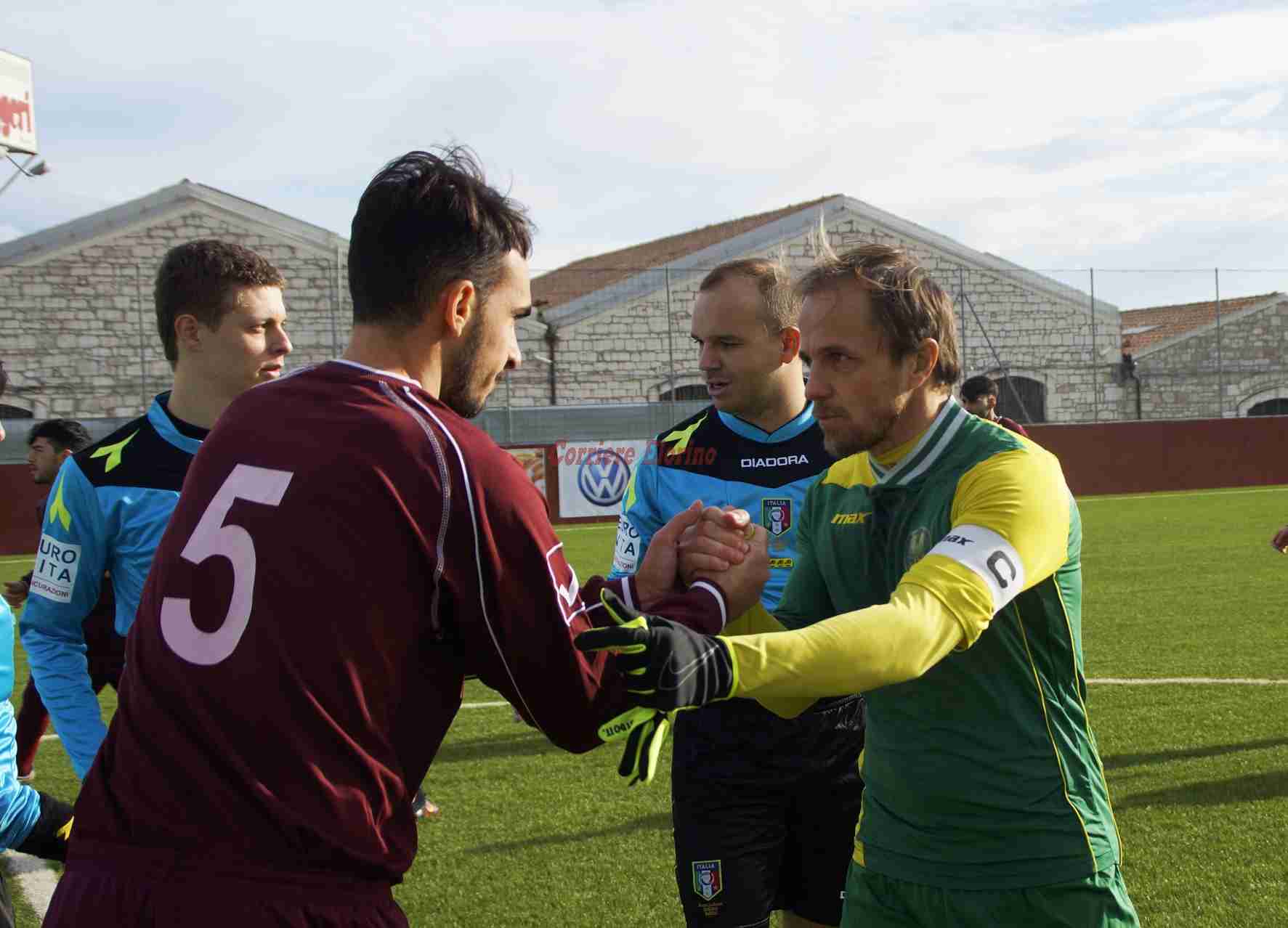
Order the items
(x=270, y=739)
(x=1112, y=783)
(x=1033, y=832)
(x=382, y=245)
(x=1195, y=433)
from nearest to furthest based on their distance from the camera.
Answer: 1. (x=270, y=739)
2. (x=382, y=245)
3. (x=1033, y=832)
4. (x=1112, y=783)
5. (x=1195, y=433)

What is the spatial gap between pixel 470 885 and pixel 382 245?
14.0 feet

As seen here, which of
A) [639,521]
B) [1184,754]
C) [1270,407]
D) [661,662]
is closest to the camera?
[661,662]

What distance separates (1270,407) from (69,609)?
37.7 m

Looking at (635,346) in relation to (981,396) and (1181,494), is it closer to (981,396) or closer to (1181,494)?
(1181,494)

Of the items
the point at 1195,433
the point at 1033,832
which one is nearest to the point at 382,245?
the point at 1033,832

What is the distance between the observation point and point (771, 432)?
14.9 ft

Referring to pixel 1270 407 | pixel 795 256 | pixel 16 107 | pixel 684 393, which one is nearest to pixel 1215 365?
pixel 1270 407

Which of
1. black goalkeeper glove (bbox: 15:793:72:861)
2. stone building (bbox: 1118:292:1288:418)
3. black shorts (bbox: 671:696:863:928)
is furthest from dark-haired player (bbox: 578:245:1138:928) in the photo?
stone building (bbox: 1118:292:1288:418)

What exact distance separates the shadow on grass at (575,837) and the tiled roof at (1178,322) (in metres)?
31.8

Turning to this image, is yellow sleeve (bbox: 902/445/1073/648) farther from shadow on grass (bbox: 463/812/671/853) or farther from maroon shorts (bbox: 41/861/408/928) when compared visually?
shadow on grass (bbox: 463/812/671/853)

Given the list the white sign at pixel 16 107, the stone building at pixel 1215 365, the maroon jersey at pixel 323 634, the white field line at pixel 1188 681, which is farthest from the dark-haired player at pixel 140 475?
the stone building at pixel 1215 365

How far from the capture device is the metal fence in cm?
2883

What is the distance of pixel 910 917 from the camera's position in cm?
283

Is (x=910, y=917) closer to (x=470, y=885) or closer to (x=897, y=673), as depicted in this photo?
(x=897, y=673)
